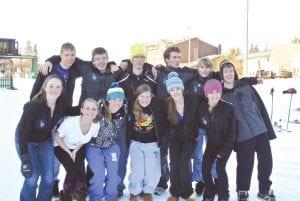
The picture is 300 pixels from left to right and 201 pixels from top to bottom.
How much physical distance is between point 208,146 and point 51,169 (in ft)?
5.94

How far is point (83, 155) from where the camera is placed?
15.3 feet

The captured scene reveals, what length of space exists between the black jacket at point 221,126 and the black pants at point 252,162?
0.75ft

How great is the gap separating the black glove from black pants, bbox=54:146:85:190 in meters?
0.55

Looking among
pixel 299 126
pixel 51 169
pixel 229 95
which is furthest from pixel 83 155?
pixel 299 126

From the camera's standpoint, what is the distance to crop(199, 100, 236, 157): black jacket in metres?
4.49

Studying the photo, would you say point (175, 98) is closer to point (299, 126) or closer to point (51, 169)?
point (51, 169)

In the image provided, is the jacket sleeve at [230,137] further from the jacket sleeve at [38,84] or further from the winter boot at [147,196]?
the jacket sleeve at [38,84]

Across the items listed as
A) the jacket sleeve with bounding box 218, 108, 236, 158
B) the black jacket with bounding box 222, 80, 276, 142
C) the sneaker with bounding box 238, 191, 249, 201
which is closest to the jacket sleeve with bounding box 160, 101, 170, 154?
the jacket sleeve with bounding box 218, 108, 236, 158

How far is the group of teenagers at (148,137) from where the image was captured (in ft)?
14.4

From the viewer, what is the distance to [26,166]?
3.97m

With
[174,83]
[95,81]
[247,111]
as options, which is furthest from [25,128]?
[247,111]

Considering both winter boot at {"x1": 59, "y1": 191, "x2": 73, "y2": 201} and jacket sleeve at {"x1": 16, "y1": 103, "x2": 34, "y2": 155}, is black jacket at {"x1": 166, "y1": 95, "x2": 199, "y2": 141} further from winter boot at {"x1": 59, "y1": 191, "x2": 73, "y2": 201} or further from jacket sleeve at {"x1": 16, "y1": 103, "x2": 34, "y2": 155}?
jacket sleeve at {"x1": 16, "y1": 103, "x2": 34, "y2": 155}

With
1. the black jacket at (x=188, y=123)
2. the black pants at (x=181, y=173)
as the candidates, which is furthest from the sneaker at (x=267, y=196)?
the black jacket at (x=188, y=123)

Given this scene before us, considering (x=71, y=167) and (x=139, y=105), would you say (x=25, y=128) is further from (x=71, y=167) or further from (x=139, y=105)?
(x=139, y=105)
